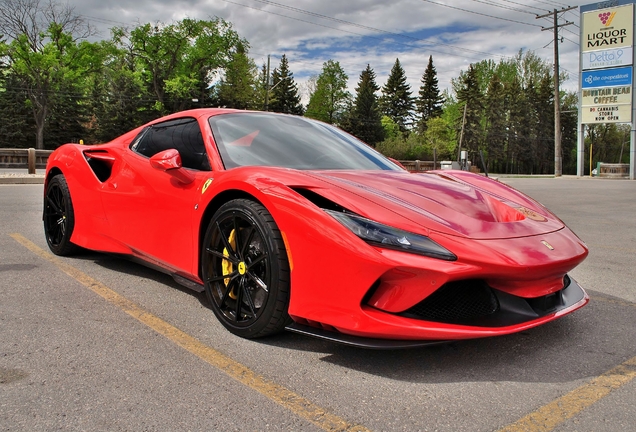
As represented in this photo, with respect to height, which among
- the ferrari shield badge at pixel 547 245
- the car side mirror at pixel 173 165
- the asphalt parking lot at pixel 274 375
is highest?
the car side mirror at pixel 173 165

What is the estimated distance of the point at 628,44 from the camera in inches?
1382

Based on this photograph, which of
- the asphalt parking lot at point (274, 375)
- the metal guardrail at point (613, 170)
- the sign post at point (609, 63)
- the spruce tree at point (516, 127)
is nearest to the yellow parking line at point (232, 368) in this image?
the asphalt parking lot at point (274, 375)

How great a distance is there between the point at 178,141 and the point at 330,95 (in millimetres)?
72068

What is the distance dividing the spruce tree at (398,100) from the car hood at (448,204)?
78.9 m

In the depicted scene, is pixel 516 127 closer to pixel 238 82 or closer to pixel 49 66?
pixel 238 82

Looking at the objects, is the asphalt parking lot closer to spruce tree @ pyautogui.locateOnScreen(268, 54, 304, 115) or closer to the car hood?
the car hood

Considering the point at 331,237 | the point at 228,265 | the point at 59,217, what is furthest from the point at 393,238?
the point at 59,217

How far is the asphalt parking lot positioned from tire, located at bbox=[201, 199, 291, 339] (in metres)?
0.13

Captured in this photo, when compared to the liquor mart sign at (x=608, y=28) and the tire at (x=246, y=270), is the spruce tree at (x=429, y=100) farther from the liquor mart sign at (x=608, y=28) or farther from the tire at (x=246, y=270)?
the tire at (x=246, y=270)

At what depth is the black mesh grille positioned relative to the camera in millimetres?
2146

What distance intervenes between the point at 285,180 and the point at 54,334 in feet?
→ 4.64

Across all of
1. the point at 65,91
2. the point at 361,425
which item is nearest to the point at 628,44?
the point at 361,425

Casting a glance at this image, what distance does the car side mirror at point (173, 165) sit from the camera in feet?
9.76

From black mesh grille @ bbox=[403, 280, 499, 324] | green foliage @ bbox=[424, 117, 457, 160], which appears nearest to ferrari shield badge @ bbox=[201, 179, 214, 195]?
black mesh grille @ bbox=[403, 280, 499, 324]
